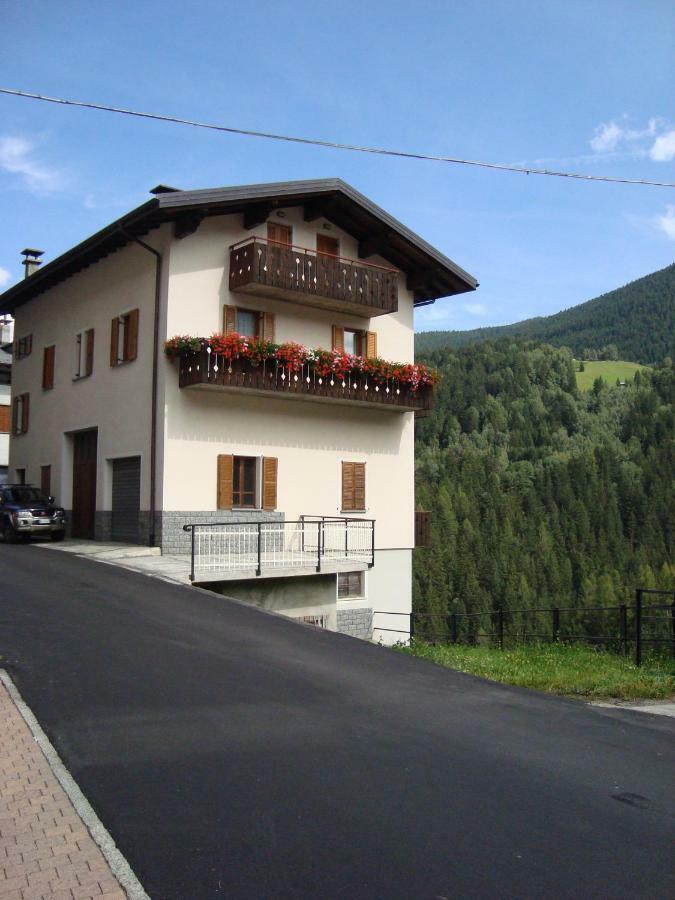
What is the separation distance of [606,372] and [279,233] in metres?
156

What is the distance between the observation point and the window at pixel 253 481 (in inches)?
884

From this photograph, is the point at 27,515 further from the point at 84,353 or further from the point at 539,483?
the point at 539,483

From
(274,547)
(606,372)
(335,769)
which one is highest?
(606,372)

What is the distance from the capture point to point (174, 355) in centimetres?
2127

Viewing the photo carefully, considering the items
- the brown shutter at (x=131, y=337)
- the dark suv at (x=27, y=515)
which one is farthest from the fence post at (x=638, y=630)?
the dark suv at (x=27, y=515)

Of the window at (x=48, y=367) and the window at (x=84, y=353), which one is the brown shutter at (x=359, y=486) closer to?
the window at (x=84, y=353)

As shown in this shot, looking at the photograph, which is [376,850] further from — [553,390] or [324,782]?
[553,390]

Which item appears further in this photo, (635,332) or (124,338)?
(635,332)

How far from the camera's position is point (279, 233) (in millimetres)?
23828

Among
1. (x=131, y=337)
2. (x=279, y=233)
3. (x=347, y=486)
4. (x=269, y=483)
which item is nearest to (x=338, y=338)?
(x=279, y=233)

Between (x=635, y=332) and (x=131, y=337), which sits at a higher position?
(x=635, y=332)

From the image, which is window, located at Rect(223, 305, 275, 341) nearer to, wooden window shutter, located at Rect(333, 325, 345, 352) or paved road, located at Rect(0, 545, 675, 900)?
wooden window shutter, located at Rect(333, 325, 345, 352)

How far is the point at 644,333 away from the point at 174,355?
590 feet

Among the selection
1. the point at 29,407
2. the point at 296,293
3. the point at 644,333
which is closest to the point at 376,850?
the point at 296,293
